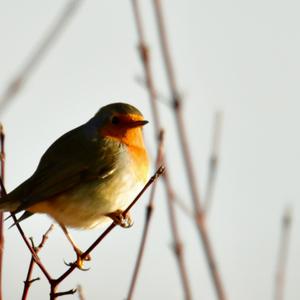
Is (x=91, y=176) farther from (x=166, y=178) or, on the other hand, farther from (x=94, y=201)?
(x=166, y=178)

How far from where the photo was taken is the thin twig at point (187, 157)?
7.22 ft

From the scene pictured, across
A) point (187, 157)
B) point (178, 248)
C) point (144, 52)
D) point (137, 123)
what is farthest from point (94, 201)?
point (187, 157)

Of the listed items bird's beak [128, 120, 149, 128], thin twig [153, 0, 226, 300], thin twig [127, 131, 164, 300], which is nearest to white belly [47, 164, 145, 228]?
bird's beak [128, 120, 149, 128]

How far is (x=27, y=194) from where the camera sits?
5316 mm

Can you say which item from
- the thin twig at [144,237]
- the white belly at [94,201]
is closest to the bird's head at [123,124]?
the white belly at [94,201]

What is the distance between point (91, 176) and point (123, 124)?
568 millimetres

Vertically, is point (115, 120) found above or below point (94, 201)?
above

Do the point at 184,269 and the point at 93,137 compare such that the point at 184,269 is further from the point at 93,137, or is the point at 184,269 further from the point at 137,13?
the point at 93,137

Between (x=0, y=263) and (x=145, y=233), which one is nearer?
(x=145, y=233)

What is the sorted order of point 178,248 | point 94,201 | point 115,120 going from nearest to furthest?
point 178,248, point 94,201, point 115,120

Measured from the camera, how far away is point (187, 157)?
95.4 inches

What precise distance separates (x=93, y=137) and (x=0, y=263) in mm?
2967

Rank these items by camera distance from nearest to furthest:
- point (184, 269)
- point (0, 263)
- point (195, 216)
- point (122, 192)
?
point (184, 269) → point (195, 216) → point (0, 263) → point (122, 192)

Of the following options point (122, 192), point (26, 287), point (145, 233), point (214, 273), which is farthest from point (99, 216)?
point (214, 273)
